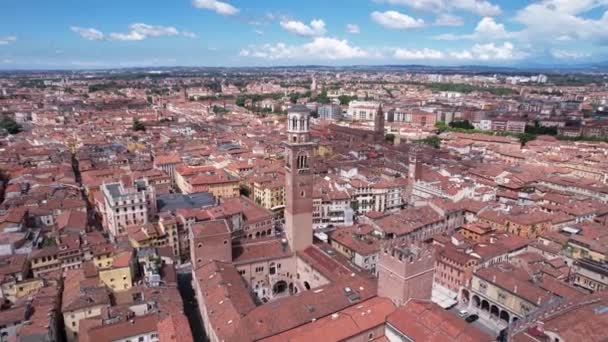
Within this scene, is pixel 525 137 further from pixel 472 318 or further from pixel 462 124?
pixel 472 318

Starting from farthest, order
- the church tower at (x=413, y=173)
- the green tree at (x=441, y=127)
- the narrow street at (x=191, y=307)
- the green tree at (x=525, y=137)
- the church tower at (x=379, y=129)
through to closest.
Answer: the green tree at (x=441, y=127), the church tower at (x=379, y=129), the green tree at (x=525, y=137), the church tower at (x=413, y=173), the narrow street at (x=191, y=307)

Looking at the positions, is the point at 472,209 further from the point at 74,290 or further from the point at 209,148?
the point at 209,148

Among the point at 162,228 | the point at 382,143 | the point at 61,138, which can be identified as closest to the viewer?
the point at 162,228

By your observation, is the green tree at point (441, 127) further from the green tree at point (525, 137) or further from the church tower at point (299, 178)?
the church tower at point (299, 178)

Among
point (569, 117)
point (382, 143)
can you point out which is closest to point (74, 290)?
point (382, 143)

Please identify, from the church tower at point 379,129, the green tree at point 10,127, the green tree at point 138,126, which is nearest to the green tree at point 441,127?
the church tower at point 379,129

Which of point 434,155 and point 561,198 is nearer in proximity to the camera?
point 561,198

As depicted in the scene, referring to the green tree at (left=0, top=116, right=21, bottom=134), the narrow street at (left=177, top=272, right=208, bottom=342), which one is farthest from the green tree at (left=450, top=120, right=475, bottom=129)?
the green tree at (left=0, top=116, right=21, bottom=134)

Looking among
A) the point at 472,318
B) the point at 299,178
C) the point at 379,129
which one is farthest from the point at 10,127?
the point at 472,318
